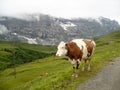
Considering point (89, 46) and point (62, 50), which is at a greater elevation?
point (62, 50)

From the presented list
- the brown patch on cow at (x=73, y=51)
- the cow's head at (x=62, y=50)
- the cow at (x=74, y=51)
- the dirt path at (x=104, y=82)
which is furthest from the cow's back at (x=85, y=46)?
the dirt path at (x=104, y=82)

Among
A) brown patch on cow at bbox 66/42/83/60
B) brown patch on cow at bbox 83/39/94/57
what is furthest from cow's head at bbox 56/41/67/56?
brown patch on cow at bbox 83/39/94/57

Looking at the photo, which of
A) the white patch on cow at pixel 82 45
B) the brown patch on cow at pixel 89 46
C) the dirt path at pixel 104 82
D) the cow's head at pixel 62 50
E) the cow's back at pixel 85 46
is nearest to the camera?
the dirt path at pixel 104 82

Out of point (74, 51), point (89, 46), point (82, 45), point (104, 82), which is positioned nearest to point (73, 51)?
point (74, 51)

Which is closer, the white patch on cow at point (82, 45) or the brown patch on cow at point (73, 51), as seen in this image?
the brown patch on cow at point (73, 51)

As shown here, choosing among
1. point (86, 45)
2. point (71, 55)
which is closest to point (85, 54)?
point (86, 45)

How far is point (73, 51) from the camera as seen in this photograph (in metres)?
26.0

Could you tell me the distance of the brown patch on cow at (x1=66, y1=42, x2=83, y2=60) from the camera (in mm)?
25922

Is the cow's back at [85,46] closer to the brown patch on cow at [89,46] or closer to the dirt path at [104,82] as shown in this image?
the brown patch on cow at [89,46]

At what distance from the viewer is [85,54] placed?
28.3 m

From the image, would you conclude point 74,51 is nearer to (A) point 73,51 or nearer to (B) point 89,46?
(A) point 73,51

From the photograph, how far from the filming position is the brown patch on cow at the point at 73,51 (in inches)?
1021

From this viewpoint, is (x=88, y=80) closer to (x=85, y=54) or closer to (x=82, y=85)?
(x=82, y=85)

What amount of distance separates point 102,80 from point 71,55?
12.6 feet
